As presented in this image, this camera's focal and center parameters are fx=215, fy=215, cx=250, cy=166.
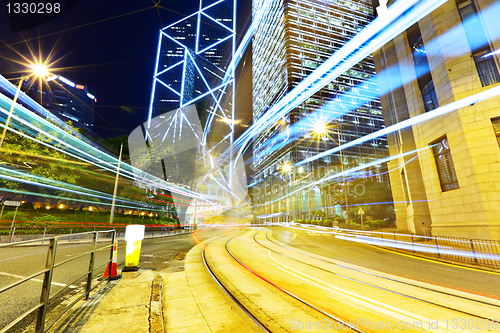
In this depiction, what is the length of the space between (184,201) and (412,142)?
38186 mm

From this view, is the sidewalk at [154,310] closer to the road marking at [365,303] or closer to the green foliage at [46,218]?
the road marking at [365,303]

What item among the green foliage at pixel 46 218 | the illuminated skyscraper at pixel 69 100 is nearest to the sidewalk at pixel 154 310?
the green foliage at pixel 46 218

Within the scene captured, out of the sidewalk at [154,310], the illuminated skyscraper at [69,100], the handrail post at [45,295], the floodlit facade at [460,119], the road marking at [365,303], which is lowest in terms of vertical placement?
the road marking at [365,303]

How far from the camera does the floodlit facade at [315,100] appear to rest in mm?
66938

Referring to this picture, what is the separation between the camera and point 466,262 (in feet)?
34.8

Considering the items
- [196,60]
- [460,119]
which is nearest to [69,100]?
[196,60]

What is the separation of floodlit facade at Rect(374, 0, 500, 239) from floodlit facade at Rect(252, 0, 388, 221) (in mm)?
43434

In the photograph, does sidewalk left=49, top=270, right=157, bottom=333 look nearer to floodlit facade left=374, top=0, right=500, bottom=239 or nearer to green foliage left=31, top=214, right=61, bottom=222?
floodlit facade left=374, top=0, right=500, bottom=239

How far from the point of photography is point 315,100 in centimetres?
7162

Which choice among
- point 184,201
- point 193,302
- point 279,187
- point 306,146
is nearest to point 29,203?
point 184,201

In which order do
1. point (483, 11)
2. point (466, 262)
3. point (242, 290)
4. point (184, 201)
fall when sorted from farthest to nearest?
point (184, 201), point (483, 11), point (466, 262), point (242, 290)

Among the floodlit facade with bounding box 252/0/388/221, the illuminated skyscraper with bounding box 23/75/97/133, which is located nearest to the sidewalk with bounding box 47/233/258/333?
the floodlit facade with bounding box 252/0/388/221

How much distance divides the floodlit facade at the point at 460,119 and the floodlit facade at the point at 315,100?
43.4 m

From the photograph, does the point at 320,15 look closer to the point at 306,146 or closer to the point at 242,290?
the point at 306,146
